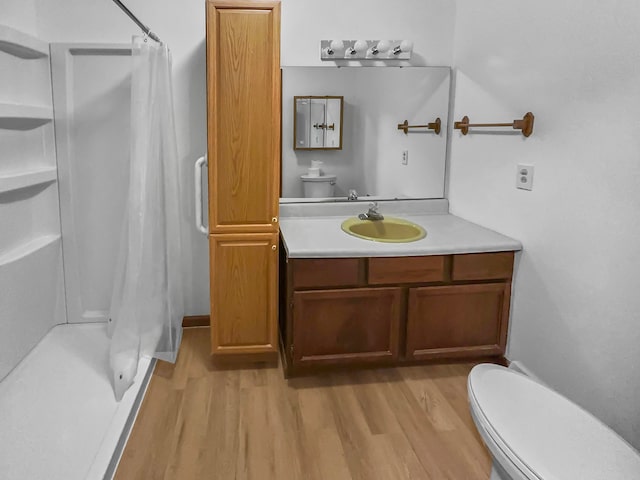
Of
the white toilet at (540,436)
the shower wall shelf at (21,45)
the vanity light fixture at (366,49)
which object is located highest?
the vanity light fixture at (366,49)

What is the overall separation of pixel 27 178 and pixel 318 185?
1518 mm

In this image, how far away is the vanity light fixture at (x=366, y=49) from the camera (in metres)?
2.95

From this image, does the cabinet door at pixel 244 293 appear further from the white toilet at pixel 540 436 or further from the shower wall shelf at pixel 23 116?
the white toilet at pixel 540 436

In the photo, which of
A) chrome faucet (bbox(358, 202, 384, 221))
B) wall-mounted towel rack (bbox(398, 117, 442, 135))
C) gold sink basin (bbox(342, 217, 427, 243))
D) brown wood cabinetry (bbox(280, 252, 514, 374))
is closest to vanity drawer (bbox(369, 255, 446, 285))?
brown wood cabinetry (bbox(280, 252, 514, 374))

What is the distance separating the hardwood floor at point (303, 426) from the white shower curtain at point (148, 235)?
0.74 feet

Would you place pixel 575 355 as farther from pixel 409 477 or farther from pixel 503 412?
pixel 503 412

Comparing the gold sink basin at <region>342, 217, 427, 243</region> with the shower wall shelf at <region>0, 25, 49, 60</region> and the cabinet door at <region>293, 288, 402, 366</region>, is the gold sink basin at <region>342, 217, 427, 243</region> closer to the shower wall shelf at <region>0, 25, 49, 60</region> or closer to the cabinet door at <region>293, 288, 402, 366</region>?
the cabinet door at <region>293, 288, 402, 366</region>

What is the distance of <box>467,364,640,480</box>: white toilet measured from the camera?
46.8 inches

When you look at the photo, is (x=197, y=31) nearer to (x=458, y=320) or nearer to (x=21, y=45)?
(x=21, y=45)

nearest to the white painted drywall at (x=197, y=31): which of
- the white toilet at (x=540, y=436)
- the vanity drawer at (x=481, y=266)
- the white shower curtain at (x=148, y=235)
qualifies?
the white shower curtain at (x=148, y=235)

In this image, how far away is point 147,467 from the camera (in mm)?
1927

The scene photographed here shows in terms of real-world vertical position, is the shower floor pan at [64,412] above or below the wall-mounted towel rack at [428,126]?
below

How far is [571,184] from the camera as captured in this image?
2.17m

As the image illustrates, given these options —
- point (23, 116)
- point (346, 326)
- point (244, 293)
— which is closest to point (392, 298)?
point (346, 326)
